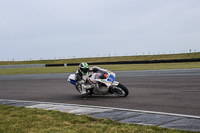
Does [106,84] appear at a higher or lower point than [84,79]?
lower

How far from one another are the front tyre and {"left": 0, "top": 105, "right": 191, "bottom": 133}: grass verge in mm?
3536

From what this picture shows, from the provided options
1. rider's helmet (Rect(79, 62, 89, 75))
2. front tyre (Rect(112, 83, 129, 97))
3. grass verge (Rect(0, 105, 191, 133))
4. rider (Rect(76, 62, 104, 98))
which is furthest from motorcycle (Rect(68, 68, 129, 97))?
grass verge (Rect(0, 105, 191, 133))

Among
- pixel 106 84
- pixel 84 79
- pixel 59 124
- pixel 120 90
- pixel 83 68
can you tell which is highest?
pixel 83 68

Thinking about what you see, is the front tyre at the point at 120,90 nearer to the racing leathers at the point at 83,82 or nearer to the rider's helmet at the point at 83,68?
the racing leathers at the point at 83,82

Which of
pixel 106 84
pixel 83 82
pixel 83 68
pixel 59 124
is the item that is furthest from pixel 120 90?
pixel 59 124

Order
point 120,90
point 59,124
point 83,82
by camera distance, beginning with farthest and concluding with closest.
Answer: point 83,82
point 120,90
point 59,124

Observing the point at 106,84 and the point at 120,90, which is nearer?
the point at 106,84

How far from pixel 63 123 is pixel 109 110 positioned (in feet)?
6.26

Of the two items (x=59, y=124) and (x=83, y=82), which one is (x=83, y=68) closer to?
(x=83, y=82)

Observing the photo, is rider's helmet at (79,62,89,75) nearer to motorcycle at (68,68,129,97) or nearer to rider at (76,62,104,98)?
rider at (76,62,104,98)

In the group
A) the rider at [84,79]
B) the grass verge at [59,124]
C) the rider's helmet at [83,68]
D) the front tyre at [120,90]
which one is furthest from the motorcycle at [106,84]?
the grass verge at [59,124]

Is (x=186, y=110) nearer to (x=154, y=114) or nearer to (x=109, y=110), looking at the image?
(x=154, y=114)

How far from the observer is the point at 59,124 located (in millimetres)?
5879

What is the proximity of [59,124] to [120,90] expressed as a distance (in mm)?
4763
